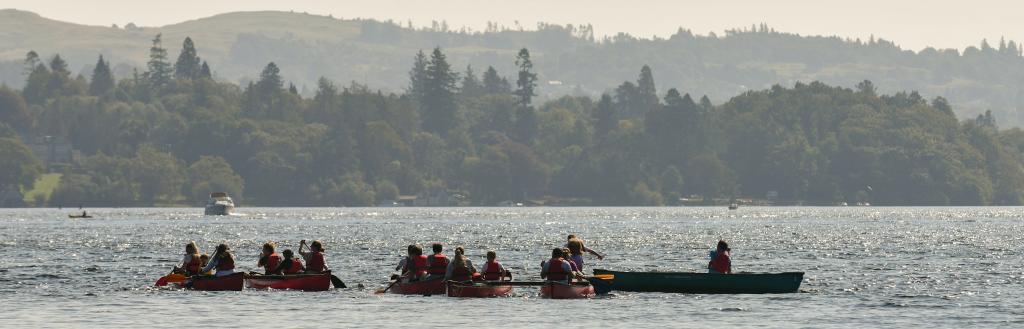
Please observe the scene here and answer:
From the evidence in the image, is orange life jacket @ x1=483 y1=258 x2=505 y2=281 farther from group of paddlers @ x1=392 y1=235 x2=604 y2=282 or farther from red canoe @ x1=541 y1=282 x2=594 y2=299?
red canoe @ x1=541 y1=282 x2=594 y2=299

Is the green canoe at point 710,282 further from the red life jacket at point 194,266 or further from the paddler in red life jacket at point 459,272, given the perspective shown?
the red life jacket at point 194,266

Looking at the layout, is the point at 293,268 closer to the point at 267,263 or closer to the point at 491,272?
the point at 267,263

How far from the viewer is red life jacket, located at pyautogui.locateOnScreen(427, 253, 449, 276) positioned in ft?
226

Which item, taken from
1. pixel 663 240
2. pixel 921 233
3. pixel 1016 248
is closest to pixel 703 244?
pixel 663 240

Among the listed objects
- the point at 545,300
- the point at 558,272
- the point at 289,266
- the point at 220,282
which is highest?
the point at 558,272

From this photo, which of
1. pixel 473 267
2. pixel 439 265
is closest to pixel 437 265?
pixel 439 265

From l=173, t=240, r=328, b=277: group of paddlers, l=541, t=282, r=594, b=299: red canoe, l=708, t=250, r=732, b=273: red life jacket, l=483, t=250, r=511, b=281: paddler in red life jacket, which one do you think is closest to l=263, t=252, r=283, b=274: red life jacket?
l=173, t=240, r=328, b=277: group of paddlers

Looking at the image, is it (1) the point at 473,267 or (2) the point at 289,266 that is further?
(2) the point at 289,266

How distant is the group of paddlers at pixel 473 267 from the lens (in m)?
66.3

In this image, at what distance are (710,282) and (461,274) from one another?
30.3 ft

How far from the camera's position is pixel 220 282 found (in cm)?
7100

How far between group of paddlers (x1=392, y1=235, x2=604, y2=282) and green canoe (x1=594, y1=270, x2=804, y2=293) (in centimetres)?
248

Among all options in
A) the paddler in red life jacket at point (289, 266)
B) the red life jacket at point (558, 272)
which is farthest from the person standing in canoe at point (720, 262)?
the paddler in red life jacket at point (289, 266)

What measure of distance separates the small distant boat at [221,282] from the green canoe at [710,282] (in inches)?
532
